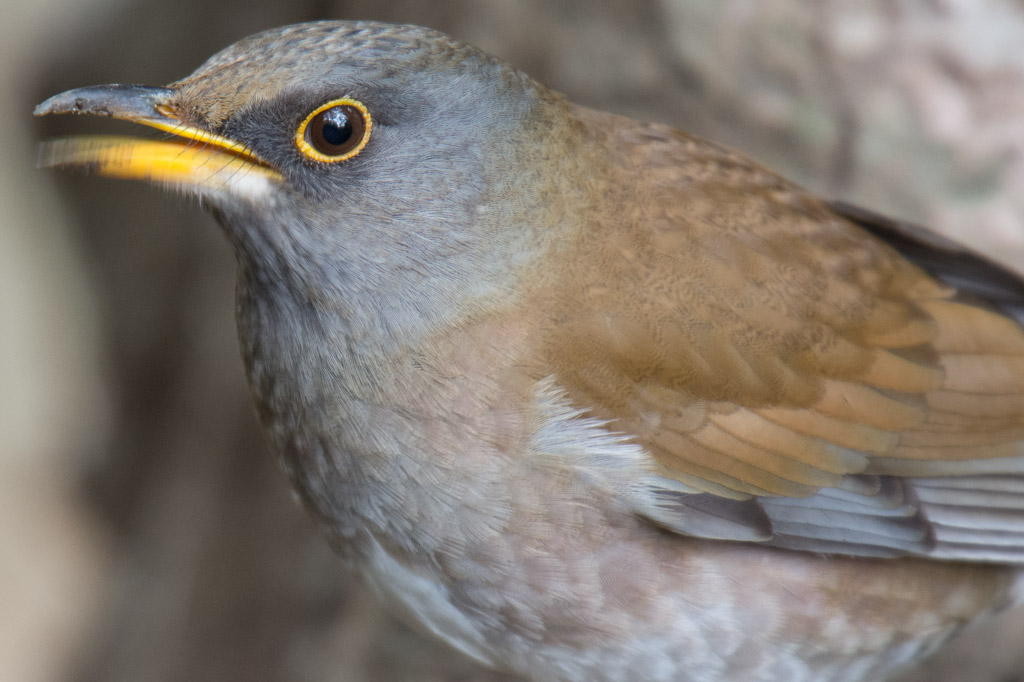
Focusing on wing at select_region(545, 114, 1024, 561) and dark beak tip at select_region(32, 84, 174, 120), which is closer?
dark beak tip at select_region(32, 84, 174, 120)

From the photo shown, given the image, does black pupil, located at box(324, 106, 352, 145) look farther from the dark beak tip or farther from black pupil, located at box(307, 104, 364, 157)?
the dark beak tip

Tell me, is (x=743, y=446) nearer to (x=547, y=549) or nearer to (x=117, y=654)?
(x=547, y=549)

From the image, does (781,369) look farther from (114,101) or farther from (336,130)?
(114,101)

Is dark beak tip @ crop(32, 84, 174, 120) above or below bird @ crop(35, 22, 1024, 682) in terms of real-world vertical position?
above

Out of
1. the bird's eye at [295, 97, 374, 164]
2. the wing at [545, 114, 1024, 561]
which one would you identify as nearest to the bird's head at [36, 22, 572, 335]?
the bird's eye at [295, 97, 374, 164]

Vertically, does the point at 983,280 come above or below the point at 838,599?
above

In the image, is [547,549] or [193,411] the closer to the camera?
[547,549]

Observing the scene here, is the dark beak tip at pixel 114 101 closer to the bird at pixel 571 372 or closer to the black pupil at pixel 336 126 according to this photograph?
the bird at pixel 571 372

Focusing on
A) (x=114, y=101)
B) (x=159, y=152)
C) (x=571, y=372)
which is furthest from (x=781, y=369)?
(x=114, y=101)

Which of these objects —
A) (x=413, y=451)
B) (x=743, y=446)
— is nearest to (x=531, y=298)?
(x=413, y=451)
